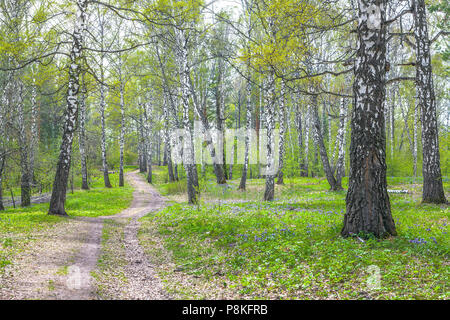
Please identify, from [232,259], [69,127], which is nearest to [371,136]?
[232,259]

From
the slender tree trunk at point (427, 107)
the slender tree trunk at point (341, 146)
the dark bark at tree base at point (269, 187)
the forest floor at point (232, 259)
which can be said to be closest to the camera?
the forest floor at point (232, 259)

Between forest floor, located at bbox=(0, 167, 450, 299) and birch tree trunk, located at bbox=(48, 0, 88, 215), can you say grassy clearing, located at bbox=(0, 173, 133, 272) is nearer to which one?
forest floor, located at bbox=(0, 167, 450, 299)

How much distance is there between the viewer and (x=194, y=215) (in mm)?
10945

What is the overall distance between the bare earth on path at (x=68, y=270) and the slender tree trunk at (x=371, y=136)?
4185mm

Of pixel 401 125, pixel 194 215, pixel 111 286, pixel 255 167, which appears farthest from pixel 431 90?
pixel 401 125

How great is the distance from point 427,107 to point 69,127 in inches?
517

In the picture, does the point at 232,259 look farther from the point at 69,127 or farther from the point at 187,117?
the point at 187,117

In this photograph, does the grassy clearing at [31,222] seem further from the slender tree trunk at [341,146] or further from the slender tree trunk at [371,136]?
the slender tree trunk at [341,146]

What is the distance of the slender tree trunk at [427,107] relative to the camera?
10.2 metres

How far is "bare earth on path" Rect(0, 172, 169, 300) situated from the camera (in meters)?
4.47

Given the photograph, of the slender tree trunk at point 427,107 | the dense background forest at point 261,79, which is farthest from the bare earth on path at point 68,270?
the slender tree trunk at point 427,107

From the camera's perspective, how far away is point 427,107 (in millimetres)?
10344

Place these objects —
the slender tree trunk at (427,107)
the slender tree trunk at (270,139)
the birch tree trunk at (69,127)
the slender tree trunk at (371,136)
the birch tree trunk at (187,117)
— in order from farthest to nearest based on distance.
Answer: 1. the birch tree trunk at (187,117)
2. the slender tree trunk at (270,139)
3. the birch tree trunk at (69,127)
4. the slender tree trunk at (427,107)
5. the slender tree trunk at (371,136)
